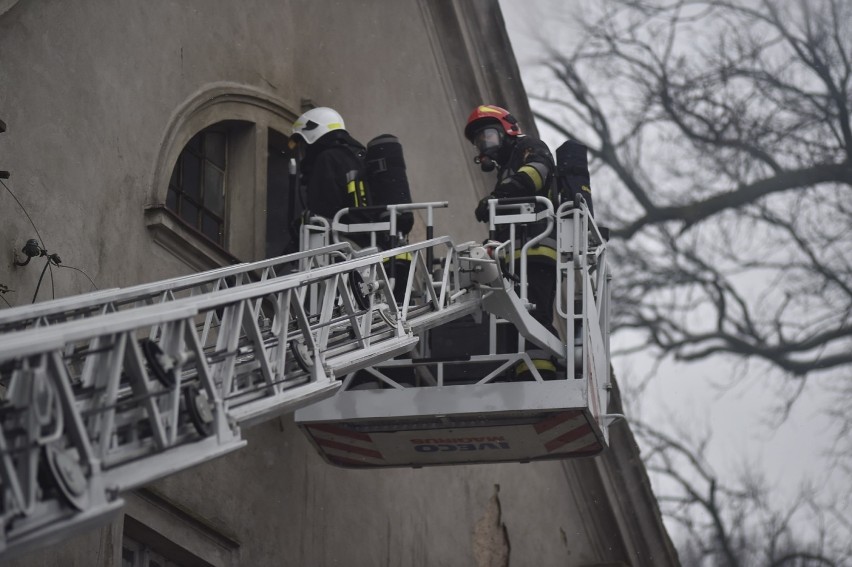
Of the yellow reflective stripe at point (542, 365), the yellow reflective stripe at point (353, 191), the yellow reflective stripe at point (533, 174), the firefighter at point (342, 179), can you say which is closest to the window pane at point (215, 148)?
the firefighter at point (342, 179)

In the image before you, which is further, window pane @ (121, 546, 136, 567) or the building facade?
window pane @ (121, 546, 136, 567)

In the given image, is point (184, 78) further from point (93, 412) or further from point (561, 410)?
point (93, 412)

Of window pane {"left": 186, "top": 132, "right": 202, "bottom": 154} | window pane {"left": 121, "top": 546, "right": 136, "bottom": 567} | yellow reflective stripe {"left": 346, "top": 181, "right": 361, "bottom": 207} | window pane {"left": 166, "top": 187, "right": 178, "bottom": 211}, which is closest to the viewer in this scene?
window pane {"left": 121, "top": 546, "right": 136, "bottom": 567}

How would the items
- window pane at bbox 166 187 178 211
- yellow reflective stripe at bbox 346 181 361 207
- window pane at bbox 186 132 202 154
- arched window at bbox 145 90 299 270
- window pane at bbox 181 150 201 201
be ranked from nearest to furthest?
yellow reflective stripe at bbox 346 181 361 207 → arched window at bbox 145 90 299 270 → window pane at bbox 166 187 178 211 → window pane at bbox 181 150 201 201 → window pane at bbox 186 132 202 154

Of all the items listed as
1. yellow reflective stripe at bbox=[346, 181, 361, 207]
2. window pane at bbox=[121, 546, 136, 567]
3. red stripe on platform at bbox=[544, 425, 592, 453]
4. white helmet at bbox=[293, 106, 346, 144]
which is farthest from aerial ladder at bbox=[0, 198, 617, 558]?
window pane at bbox=[121, 546, 136, 567]

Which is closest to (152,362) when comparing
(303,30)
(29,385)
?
(29,385)

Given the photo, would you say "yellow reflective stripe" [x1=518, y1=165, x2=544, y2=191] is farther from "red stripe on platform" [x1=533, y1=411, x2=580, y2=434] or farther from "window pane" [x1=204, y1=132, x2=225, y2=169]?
"window pane" [x1=204, y1=132, x2=225, y2=169]

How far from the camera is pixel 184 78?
1014cm

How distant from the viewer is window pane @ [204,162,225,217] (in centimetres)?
1085

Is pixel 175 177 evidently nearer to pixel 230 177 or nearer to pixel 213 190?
pixel 213 190

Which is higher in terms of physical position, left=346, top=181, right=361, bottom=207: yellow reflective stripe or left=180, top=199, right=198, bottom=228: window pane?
left=180, top=199, right=198, bottom=228: window pane

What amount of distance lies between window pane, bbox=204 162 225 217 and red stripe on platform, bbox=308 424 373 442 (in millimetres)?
2148

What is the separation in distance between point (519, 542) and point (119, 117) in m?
6.98

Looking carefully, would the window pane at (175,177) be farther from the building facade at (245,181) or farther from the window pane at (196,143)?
the window pane at (196,143)
